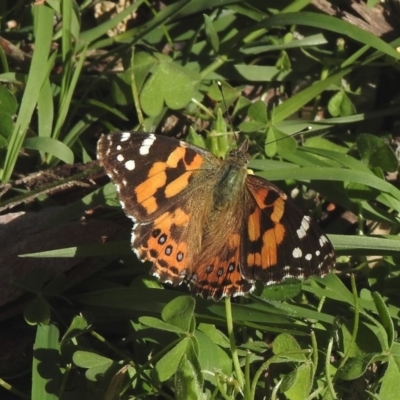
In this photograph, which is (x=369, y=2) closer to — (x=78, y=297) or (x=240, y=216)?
(x=240, y=216)

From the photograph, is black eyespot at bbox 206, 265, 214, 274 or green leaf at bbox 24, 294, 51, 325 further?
green leaf at bbox 24, 294, 51, 325

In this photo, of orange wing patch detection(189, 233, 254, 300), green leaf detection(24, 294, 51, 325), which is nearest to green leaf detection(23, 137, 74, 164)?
green leaf detection(24, 294, 51, 325)

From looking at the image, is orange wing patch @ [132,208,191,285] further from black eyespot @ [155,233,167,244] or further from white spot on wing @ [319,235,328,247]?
white spot on wing @ [319,235,328,247]

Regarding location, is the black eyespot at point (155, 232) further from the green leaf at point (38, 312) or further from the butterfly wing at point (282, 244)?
the green leaf at point (38, 312)

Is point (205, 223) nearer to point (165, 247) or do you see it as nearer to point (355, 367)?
point (165, 247)

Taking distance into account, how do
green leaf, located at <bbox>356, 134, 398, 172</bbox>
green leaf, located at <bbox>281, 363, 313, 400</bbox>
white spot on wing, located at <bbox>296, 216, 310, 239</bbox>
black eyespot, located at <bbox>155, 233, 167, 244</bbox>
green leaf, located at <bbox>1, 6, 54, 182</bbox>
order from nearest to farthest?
green leaf, located at <bbox>281, 363, 313, 400</bbox>
white spot on wing, located at <bbox>296, 216, 310, 239</bbox>
black eyespot, located at <bbox>155, 233, 167, 244</bbox>
green leaf, located at <bbox>356, 134, 398, 172</bbox>
green leaf, located at <bbox>1, 6, 54, 182</bbox>
